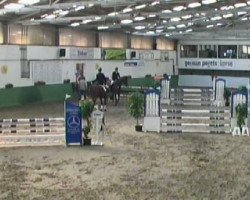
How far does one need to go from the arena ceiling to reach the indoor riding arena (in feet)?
0.20

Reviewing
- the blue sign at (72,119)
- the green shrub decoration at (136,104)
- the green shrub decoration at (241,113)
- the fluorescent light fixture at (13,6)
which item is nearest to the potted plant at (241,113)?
the green shrub decoration at (241,113)

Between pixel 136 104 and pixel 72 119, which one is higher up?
pixel 136 104

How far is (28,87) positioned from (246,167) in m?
14.2

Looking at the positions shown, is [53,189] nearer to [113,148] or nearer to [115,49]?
[113,148]

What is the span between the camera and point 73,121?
1102cm

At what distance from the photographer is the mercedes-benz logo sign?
11008mm

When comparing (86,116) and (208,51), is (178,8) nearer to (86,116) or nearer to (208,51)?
(86,116)

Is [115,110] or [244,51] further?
[244,51]

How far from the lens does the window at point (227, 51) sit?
3312cm

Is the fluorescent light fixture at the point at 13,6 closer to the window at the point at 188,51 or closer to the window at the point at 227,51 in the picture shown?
the window at the point at 227,51

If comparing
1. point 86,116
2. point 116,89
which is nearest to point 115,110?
point 116,89

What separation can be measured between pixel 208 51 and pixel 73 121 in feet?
79.7

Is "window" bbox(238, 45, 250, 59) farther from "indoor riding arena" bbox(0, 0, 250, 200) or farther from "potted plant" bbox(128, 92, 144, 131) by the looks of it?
"potted plant" bbox(128, 92, 144, 131)

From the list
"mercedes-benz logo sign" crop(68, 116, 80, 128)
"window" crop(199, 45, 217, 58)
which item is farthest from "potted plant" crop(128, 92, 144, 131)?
"window" crop(199, 45, 217, 58)
